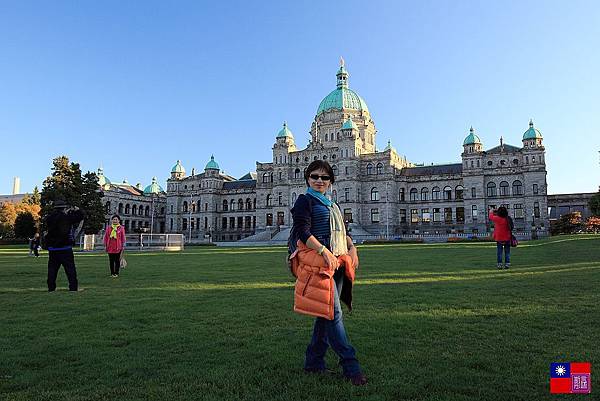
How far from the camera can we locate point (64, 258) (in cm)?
1077

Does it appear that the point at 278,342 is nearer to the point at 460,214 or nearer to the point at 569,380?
the point at 569,380

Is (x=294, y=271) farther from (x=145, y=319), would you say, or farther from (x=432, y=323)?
(x=145, y=319)

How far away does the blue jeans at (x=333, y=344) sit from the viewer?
14.5 feet

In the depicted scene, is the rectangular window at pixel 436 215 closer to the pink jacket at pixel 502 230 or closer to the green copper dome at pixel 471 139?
the green copper dome at pixel 471 139

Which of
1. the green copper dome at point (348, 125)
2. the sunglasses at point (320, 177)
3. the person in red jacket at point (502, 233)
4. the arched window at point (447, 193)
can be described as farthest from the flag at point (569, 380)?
the arched window at point (447, 193)

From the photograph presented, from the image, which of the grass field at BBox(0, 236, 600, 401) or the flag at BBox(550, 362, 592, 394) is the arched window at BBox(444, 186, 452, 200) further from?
the flag at BBox(550, 362, 592, 394)

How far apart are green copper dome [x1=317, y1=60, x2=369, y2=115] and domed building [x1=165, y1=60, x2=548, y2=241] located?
0.19 m

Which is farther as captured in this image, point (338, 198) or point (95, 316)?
point (338, 198)

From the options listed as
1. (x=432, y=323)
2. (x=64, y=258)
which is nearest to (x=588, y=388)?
(x=432, y=323)

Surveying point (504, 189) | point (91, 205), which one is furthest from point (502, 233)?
point (504, 189)

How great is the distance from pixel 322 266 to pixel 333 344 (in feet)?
2.67

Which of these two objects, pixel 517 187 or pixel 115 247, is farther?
pixel 517 187

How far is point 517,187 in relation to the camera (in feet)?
207

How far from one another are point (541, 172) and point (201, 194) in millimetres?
58977
